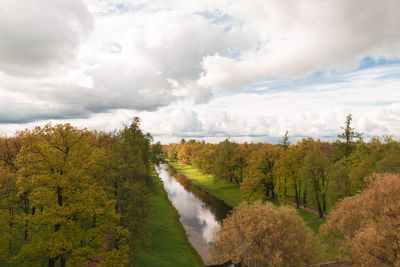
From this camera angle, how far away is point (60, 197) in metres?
20.2

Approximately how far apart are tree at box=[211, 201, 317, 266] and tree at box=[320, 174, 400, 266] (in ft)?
12.1

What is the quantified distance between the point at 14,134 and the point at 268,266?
46.4 metres

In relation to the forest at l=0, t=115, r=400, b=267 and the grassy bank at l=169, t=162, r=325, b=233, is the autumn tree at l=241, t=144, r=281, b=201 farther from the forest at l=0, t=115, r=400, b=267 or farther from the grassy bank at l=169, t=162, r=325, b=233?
the forest at l=0, t=115, r=400, b=267

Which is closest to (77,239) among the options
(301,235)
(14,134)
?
(301,235)

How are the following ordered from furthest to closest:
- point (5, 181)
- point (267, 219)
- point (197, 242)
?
1. point (197, 242)
2. point (5, 181)
3. point (267, 219)

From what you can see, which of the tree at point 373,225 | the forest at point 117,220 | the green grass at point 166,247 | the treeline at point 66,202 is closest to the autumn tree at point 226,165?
the green grass at point 166,247

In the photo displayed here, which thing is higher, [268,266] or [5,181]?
[5,181]

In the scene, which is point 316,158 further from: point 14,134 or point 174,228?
point 14,134

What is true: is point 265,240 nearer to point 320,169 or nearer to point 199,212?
point 320,169

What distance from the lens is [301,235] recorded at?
21.5 meters

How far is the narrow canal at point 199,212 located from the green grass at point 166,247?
1.73 metres

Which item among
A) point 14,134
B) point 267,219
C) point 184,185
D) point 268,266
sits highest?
point 14,134

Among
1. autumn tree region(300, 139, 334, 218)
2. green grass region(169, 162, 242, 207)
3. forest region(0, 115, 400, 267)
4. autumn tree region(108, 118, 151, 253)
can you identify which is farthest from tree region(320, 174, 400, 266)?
green grass region(169, 162, 242, 207)

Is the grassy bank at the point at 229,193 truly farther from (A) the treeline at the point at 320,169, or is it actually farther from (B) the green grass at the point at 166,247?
(B) the green grass at the point at 166,247
